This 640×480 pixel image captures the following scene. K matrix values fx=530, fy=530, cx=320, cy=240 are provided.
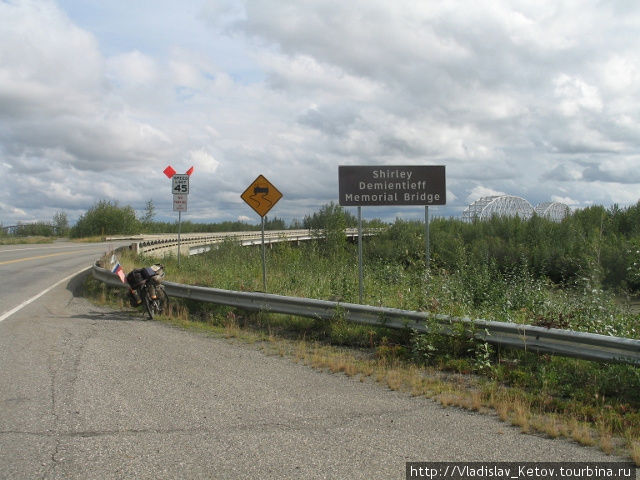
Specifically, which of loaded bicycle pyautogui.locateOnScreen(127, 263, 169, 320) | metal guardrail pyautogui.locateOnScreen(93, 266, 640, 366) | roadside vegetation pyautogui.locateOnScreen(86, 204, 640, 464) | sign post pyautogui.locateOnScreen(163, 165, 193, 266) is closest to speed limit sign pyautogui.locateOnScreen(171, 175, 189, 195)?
sign post pyautogui.locateOnScreen(163, 165, 193, 266)

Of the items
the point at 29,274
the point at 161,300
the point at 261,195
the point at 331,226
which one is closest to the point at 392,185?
the point at 261,195

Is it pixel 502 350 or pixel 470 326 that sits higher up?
pixel 470 326

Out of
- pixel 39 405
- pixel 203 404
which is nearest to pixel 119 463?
pixel 203 404

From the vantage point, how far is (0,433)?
4.84 meters

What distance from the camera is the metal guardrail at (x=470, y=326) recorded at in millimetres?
6113

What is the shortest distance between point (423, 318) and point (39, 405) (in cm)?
506

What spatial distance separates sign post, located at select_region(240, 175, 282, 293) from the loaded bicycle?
105 inches

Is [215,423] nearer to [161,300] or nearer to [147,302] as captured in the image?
[147,302]

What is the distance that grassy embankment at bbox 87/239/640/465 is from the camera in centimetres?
527

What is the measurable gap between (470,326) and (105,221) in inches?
2522

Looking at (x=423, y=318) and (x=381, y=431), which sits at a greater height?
(x=423, y=318)

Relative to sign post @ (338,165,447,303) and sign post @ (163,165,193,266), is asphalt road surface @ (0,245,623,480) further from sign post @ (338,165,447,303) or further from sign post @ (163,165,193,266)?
sign post @ (163,165,193,266)

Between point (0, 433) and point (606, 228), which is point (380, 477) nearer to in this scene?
point (0, 433)

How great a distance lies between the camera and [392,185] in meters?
10.8
